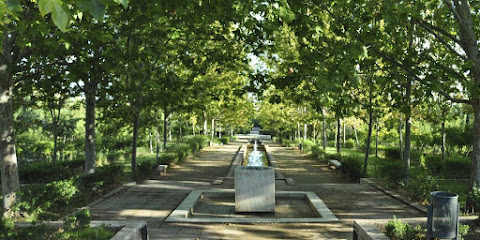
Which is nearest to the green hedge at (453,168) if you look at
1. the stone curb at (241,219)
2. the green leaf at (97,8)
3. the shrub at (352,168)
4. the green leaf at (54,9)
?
the shrub at (352,168)

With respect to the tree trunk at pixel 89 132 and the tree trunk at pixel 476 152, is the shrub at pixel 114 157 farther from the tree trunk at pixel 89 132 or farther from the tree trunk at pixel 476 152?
the tree trunk at pixel 476 152

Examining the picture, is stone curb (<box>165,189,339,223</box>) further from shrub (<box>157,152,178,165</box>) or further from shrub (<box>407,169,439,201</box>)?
shrub (<box>157,152,178,165</box>)

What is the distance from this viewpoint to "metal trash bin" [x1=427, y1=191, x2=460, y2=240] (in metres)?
4.85

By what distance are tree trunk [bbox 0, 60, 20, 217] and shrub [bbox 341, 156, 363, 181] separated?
11.6 m

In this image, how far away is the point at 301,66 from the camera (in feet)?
26.6

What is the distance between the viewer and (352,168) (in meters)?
15.1

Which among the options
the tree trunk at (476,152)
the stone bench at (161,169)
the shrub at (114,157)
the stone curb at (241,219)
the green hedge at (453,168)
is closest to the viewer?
the stone curb at (241,219)

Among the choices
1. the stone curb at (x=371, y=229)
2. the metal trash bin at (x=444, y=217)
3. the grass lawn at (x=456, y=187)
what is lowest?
the grass lawn at (x=456, y=187)

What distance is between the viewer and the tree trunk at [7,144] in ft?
25.6

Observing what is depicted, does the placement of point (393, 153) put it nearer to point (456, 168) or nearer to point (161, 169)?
point (456, 168)

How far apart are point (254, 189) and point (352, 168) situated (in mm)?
7570

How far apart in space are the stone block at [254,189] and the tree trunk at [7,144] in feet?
16.0

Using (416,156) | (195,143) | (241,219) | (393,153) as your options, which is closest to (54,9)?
(241,219)

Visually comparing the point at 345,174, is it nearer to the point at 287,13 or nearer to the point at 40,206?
the point at 287,13
